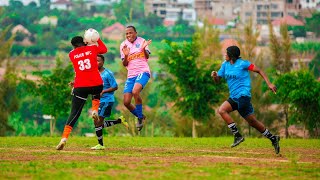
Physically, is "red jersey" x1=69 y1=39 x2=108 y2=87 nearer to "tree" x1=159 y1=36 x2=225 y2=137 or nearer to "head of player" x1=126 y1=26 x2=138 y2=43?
"head of player" x1=126 y1=26 x2=138 y2=43

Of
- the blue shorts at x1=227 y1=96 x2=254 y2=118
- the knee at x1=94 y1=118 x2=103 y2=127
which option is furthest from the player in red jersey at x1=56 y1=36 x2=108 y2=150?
the blue shorts at x1=227 y1=96 x2=254 y2=118

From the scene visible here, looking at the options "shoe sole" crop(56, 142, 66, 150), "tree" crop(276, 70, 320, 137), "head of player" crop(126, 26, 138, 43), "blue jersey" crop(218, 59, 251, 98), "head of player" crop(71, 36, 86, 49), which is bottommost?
"tree" crop(276, 70, 320, 137)

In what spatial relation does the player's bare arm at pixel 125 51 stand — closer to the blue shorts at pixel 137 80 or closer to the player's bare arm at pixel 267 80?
the blue shorts at pixel 137 80

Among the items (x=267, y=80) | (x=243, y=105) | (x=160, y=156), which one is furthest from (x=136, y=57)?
(x=160, y=156)

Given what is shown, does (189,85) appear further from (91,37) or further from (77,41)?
(77,41)

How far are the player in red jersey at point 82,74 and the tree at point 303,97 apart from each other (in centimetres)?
3300

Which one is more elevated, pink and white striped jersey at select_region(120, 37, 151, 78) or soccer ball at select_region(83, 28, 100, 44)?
soccer ball at select_region(83, 28, 100, 44)

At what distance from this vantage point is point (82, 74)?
62.6ft

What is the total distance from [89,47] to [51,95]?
34.7m

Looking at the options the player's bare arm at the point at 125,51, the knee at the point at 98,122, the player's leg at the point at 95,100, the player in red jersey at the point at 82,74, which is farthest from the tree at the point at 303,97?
the player in red jersey at the point at 82,74

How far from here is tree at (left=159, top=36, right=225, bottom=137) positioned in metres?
54.5

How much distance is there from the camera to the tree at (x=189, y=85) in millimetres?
54500

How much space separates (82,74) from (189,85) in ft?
119

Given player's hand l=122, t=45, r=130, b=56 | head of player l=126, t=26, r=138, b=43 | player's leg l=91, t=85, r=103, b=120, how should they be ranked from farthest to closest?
head of player l=126, t=26, r=138, b=43
player's hand l=122, t=45, r=130, b=56
player's leg l=91, t=85, r=103, b=120
